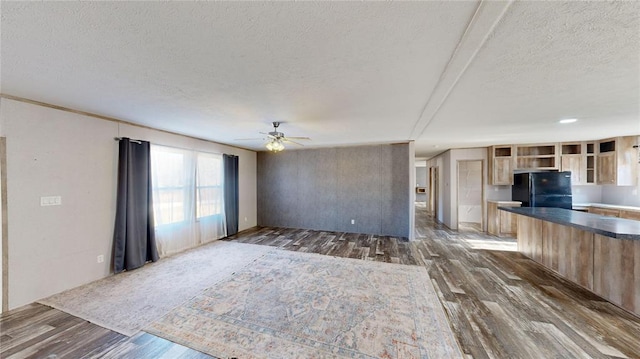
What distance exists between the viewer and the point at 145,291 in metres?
2.82

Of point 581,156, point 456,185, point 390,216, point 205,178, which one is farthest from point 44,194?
point 581,156

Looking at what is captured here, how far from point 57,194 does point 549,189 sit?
9119 mm

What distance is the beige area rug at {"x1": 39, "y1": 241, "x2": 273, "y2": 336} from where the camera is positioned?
2.31m

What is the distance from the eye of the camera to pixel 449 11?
1.17 m

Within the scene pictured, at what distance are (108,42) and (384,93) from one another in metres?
2.28

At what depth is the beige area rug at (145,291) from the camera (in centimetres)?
231

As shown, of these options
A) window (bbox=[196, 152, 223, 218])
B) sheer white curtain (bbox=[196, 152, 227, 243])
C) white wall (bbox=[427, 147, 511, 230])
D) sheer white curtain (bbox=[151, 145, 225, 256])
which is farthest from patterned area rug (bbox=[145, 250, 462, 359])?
white wall (bbox=[427, 147, 511, 230])

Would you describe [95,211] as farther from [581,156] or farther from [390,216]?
[581,156]

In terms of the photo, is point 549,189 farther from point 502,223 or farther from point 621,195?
point 621,195

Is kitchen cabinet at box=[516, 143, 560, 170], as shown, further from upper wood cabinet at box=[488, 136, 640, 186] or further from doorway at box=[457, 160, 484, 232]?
doorway at box=[457, 160, 484, 232]

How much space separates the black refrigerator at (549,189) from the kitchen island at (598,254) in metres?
1.85

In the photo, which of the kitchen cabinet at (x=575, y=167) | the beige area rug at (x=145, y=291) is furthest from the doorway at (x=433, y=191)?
the beige area rug at (x=145, y=291)

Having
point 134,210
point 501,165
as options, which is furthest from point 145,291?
point 501,165

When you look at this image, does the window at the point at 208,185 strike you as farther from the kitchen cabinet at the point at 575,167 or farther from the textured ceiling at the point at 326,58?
the kitchen cabinet at the point at 575,167
